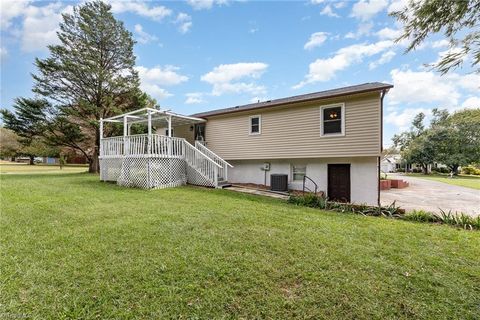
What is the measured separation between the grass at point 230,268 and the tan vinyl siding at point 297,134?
13.6ft

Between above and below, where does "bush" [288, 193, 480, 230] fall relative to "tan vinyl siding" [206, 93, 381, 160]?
below

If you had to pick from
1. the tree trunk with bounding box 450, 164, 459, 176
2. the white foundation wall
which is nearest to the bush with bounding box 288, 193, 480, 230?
the white foundation wall

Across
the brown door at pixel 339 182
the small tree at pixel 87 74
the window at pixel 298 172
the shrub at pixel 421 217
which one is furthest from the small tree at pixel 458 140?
the small tree at pixel 87 74

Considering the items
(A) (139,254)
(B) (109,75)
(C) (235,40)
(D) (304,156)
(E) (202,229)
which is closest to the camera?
(A) (139,254)

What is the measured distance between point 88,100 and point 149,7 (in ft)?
41.8

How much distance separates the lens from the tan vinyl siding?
29.5 feet

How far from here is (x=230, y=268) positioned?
3338 mm

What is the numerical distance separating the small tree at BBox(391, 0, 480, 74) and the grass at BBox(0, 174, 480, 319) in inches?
122

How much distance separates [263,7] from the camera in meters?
9.68

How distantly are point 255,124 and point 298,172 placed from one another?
312cm

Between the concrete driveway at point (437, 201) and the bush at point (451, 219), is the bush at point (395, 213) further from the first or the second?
the concrete driveway at point (437, 201)

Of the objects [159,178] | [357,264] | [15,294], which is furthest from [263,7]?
[15,294]

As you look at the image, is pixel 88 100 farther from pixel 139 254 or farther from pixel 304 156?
pixel 139 254

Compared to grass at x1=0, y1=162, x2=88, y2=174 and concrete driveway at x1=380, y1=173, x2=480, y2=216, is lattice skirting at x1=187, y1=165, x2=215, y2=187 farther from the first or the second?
grass at x1=0, y1=162, x2=88, y2=174
